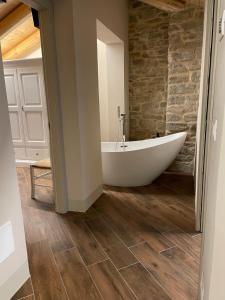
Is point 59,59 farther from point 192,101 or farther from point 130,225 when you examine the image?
point 192,101

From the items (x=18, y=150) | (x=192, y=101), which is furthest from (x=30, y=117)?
(x=192, y=101)

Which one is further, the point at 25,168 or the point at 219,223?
the point at 25,168

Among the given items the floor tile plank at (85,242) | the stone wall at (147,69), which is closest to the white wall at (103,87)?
the stone wall at (147,69)

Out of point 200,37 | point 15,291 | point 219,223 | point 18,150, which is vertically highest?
point 200,37

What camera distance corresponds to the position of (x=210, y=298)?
34.7 inches

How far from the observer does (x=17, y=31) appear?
4.24 m

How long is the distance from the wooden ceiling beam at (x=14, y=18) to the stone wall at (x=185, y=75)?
2232mm

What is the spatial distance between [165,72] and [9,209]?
3.41 metres

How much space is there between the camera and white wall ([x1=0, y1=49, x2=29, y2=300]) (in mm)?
1396

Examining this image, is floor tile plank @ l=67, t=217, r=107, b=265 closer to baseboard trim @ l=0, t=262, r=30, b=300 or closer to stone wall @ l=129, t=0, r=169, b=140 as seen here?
baseboard trim @ l=0, t=262, r=30, b=300

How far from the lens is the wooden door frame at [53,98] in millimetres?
2154

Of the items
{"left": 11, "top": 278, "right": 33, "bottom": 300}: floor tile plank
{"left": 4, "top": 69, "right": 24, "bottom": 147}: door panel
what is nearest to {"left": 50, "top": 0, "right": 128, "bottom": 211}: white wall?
{"left": 11, "top": 278, "right": 33, "bottom": 300}: floor tile plank

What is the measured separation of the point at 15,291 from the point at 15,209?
1.88ft

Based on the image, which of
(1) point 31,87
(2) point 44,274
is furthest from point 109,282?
(1) point 31,87
